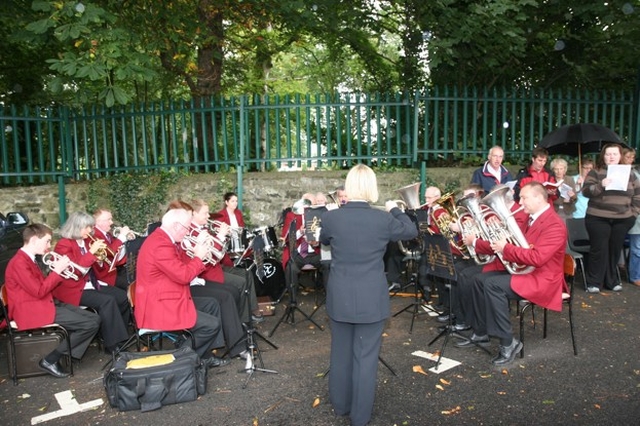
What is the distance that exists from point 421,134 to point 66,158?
6.63 meters

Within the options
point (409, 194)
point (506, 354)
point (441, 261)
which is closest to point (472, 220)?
point (441, 261)

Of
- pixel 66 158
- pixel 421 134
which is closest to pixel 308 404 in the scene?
pixel 421 134

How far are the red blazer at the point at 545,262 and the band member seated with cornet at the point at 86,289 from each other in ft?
13.1

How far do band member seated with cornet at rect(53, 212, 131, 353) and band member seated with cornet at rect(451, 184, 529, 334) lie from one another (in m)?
3.61

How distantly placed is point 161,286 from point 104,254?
1448 mm

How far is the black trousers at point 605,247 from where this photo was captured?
784 centimetres

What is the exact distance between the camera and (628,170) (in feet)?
24.7

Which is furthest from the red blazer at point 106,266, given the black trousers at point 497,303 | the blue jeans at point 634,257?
the blue jeans at point 634,257

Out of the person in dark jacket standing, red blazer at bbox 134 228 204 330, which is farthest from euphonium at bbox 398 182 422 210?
red blazer at bbox 134 228 204 330

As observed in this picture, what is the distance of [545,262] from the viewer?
16.9 feet

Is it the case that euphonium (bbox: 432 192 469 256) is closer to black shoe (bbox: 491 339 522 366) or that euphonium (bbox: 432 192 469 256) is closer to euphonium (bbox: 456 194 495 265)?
euphonium (bbox: 456 194 495 265)

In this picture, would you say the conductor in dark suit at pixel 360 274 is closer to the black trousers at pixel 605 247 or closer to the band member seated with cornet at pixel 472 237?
the band member seated with cornet at pixel 472 237

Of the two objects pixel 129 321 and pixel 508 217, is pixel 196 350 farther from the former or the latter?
pixel 508 217

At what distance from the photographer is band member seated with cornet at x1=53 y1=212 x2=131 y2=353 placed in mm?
5742
